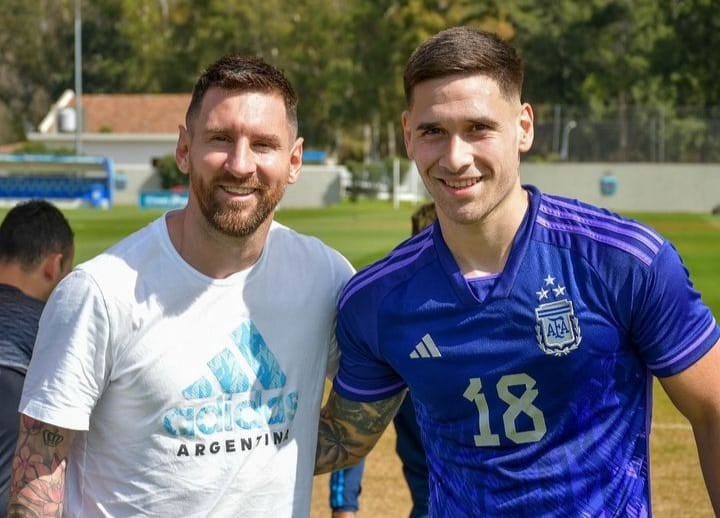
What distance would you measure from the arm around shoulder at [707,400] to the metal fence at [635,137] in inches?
1736

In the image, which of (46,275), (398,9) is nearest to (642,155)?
(398,9)

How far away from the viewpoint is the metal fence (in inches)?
1853

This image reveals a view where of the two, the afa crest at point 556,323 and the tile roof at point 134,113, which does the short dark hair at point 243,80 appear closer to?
the afa crest at point 556,323

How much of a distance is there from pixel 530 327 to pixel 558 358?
0.12m

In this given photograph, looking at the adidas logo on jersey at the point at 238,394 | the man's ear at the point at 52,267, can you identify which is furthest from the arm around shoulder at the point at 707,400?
the man's ear at the point at 52,267

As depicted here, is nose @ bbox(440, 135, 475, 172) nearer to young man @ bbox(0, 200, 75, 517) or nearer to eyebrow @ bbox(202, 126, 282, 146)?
eyebrow @ bbox(202, 126, 282, 146)

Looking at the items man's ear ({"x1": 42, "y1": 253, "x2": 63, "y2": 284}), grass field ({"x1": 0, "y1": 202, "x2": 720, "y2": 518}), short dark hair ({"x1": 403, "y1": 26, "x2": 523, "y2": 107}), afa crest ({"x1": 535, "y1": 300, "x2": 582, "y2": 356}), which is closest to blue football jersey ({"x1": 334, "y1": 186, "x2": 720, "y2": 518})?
afa crest ({"x1": 535, "y1": 300, "x2": 582, "y2": 356})

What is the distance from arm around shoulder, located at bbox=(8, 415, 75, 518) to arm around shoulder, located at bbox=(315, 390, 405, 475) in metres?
0.98

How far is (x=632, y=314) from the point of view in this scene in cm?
339

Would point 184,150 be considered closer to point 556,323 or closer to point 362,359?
point 362,359

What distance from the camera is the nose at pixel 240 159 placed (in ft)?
11.8

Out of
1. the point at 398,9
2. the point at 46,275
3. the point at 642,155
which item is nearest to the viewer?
the point at 46,275

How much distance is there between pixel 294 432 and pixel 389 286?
22.2 inches

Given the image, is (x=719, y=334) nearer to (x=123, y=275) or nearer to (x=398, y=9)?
(x=123, y=275)
